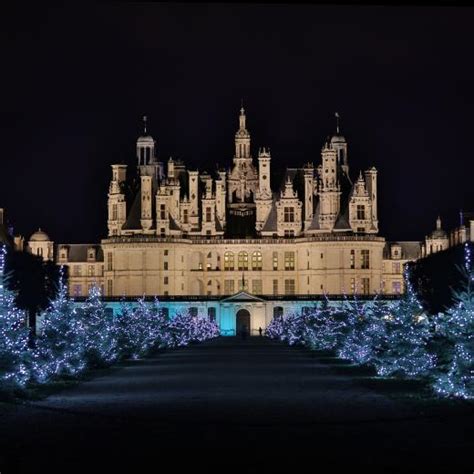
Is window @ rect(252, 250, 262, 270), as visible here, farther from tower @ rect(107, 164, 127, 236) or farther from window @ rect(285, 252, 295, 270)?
tower @ rect(107, 164, 127, 236)

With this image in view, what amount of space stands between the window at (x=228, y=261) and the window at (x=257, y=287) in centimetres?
260

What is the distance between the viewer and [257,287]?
13350 centimetres

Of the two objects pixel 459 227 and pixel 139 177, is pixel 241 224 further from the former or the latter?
pixel 459 227

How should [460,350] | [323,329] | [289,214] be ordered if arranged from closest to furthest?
[460,350], [323,329], [289,214]

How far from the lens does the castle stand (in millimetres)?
128125

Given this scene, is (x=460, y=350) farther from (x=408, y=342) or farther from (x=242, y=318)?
(x=242, y=318)

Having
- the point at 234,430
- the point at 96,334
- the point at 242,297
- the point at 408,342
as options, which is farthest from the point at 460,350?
the point at 242,297

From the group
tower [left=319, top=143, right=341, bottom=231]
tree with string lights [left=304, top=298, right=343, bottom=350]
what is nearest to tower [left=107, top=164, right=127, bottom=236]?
tower [left=319, top=143, right=341, bottom=231]

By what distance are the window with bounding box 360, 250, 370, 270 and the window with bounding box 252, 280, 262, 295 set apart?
10758mm

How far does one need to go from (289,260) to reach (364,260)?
25.1 ft

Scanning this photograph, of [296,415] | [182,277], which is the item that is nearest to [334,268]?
[182,277]

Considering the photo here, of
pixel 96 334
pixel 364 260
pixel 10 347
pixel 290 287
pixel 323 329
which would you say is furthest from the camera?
pixel 290 287

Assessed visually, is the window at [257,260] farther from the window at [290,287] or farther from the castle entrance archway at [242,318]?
the castle entrance archway at [242,318]

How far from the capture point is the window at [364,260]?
12800 centimetres
